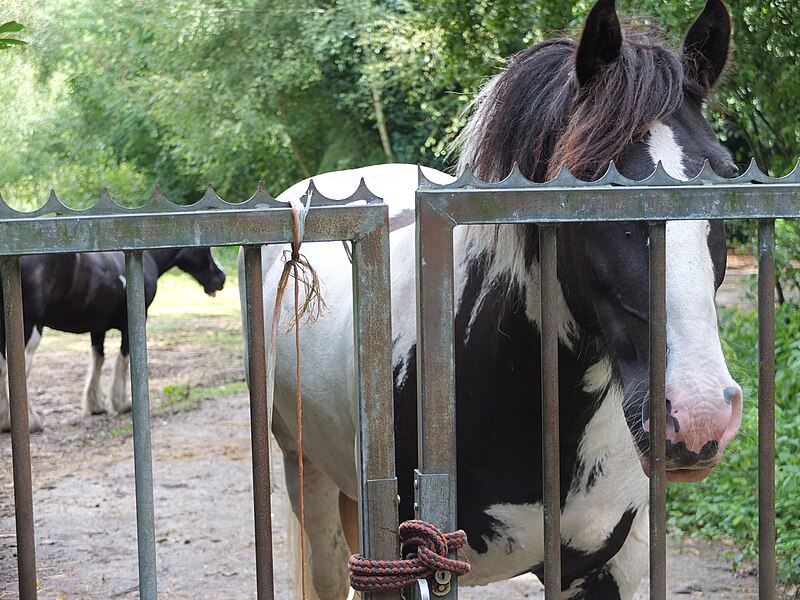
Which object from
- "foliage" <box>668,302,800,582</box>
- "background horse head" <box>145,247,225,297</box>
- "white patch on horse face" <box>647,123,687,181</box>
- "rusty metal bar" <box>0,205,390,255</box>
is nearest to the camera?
"rusty metal bar" <box>0,205,390,255</box>

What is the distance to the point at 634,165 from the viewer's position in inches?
64.4

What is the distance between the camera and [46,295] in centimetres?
707

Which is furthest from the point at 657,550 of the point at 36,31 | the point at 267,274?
the point at 36,31

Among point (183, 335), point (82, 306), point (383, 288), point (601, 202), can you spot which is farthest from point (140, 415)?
point (183, 335)

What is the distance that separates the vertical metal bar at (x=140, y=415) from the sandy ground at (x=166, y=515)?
7.90ft

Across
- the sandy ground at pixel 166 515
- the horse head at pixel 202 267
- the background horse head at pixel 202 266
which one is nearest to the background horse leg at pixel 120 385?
the sandy ground at pixel 166 515

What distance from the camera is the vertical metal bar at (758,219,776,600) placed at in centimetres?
152

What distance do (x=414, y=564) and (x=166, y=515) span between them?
4.03 m

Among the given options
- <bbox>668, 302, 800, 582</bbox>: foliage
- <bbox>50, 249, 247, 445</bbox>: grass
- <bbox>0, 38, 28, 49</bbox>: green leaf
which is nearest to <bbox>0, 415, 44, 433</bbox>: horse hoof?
<bbox>50, 249, 247, 445</bbox>: grass

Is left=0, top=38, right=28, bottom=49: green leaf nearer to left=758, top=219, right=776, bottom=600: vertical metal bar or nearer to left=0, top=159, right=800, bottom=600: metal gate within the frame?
left=0, top=159, right=800, bottom=600: metal gate

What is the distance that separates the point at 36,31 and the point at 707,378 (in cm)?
1979

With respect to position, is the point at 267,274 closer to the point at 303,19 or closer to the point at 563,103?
the point at 563,103

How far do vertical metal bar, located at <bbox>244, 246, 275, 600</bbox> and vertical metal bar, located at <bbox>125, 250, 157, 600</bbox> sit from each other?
0.16 meters

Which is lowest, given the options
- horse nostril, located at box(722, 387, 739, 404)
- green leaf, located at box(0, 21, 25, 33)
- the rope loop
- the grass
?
the grass
